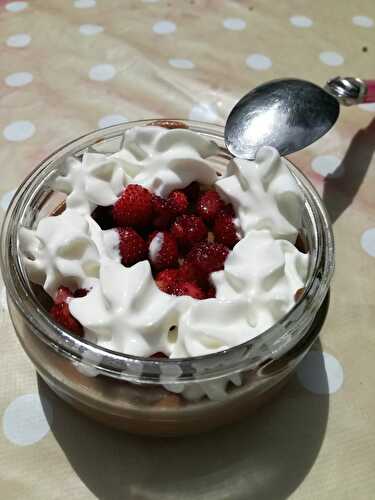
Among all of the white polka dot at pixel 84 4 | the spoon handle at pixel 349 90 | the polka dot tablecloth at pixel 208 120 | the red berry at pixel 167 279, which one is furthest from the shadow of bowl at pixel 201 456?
the white polka dot at pixel 84 4

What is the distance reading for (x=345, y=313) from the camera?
3.60ft

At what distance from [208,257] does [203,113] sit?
2.31 feet

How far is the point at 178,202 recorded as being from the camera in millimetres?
1032

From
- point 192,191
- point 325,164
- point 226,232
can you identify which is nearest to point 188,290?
point 226,232

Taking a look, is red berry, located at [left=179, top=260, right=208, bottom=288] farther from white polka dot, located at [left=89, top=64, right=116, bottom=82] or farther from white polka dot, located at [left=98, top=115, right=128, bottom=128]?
white polka dot, located at [left=89, top=64, right=116, bottom=82]

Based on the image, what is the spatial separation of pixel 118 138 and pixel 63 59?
629 millimetres

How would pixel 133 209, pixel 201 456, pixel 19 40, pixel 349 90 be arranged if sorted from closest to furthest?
pixel 201 456
pixel 133 209
pixel 349 90
pixel 19 40

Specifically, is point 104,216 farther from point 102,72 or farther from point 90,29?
point 90,29

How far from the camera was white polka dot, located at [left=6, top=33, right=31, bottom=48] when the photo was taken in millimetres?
1689

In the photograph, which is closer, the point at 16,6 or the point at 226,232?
the point at 226,232

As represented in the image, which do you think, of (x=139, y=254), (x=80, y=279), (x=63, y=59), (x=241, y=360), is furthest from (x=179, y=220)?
(x=63, y=59)

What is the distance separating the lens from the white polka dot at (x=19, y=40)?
1689 mm

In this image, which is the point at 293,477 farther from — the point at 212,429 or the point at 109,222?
the point at 109,222

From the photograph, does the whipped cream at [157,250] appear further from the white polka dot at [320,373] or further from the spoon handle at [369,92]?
the spoon handle at [369,92]
